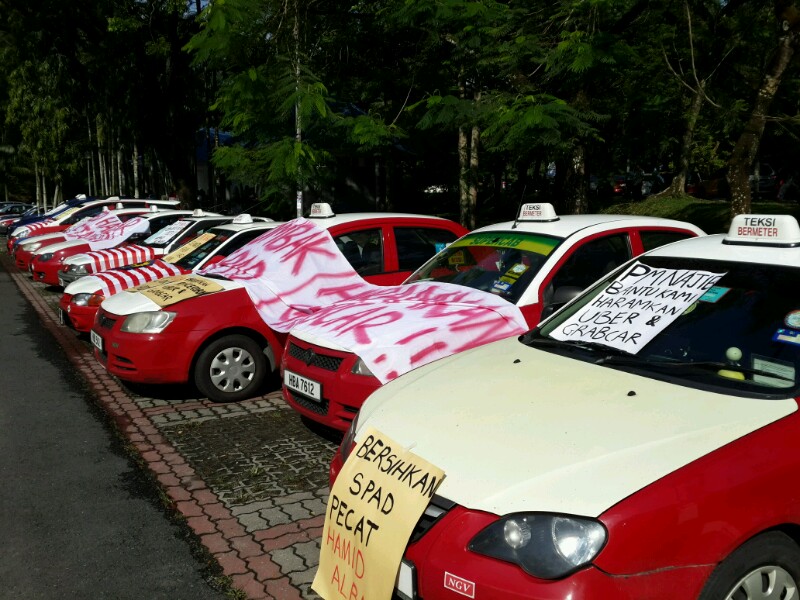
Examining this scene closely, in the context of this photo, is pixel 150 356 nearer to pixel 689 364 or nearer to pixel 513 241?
pixel 513 241

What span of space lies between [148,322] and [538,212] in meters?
3.62

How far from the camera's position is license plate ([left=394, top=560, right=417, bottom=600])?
8.88 ft

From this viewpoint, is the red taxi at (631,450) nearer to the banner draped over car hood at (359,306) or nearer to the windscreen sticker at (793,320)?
the windscreen sticker at (793,320)

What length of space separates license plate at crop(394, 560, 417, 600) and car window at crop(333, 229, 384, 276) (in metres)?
4.91

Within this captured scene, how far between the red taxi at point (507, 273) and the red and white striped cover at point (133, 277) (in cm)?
394

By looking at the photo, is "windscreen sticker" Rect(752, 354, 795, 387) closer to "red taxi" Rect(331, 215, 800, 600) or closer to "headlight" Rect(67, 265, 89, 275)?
"red taxi" Rect(331, 215, 800, 600)

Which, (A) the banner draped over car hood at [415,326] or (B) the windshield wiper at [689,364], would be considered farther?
(A) the banner draped over car hood at [415,326]

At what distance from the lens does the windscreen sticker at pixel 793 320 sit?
3262 millimetres

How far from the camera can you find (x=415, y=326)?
17.9 ft

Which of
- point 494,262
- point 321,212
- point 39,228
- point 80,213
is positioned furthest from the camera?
point 39,228

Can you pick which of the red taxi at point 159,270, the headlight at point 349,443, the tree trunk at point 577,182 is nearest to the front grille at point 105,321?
the red taxi at point 159,270

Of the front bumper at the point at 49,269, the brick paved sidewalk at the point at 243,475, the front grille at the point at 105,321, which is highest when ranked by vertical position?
the front grille at the point at 105,321

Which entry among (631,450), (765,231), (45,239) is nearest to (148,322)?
(765,231)

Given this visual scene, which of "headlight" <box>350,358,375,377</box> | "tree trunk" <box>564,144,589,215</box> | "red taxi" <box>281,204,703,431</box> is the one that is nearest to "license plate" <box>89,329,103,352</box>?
"red taxi" <box>281,204,703,431</box>
